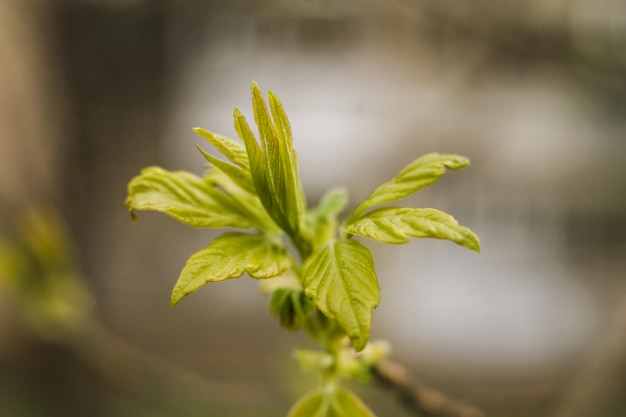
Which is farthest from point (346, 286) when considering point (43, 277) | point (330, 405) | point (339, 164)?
point (339, 164)

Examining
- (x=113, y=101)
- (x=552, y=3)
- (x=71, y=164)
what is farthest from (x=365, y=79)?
(x=71, y=164)

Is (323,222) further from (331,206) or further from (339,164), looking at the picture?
(339,164)

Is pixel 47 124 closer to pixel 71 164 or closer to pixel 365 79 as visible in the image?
pixel 71 164

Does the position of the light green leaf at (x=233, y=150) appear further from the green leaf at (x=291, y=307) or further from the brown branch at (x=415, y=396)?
the brown branch at (x=415, y=396)

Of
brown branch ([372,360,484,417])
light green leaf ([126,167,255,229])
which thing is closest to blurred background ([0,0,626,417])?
brown branch ([372,360,484,417])

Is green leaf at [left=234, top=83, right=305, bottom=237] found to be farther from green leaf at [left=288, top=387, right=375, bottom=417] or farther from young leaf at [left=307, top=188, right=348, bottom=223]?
green leaf at [left=288, top=387, right=375, bottom=417]

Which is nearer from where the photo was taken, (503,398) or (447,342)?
(503,398)

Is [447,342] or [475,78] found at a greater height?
[475,78]
